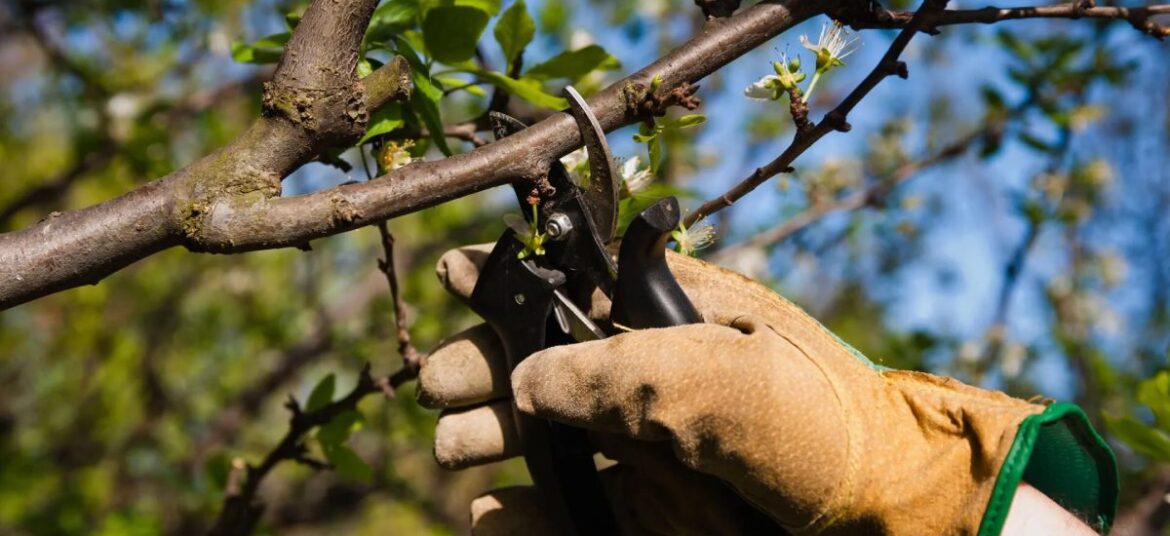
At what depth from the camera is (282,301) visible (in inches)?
190

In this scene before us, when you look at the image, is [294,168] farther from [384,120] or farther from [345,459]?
[345,459]

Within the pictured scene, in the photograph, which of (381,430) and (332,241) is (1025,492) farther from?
(332,241)

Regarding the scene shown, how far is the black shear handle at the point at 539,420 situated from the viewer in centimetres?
128

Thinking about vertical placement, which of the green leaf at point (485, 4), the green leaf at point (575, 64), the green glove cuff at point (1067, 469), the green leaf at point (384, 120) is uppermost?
the green leaf at point (485, 4)

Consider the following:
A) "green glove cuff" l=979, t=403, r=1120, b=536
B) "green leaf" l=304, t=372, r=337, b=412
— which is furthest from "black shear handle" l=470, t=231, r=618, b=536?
"green leaf" l=304, t=372, r=337, b=412

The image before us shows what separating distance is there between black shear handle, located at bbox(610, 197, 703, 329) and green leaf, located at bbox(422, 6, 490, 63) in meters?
0.40

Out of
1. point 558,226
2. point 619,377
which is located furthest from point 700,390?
point 558,226

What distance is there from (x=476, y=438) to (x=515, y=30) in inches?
24.6

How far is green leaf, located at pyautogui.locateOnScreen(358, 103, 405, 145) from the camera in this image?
1.27 metres

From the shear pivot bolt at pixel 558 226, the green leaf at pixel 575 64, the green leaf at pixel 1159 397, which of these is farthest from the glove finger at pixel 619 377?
the green leaf at pixel 1159 397

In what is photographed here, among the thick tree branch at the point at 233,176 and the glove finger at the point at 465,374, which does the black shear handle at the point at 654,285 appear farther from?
the thick tree branch at the point at 233,176

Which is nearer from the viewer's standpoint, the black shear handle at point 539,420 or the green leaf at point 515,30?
the black shear handle at point 539,420

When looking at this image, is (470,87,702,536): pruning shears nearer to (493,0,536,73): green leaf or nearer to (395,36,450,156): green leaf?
(395,36,450,156): green leaf

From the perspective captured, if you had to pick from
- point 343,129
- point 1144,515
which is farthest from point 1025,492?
point 1144,515
